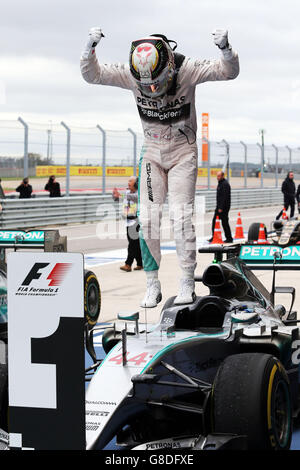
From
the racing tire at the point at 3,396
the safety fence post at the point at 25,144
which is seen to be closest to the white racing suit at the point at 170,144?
the racing tire at the point at 3,396

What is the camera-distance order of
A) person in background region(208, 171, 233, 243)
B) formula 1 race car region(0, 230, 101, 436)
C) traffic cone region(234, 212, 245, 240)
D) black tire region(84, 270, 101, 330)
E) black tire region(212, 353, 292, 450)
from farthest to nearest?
1. traffic cone region(234, 212, 245, 240)
2. person in background region(208, 171, 233, 243)
3. black tire region(84, 270, 101, 330)
4. formula 1 race car region(0, 230, 101, 436)
5. black tire region(212, 353, 292, 450)

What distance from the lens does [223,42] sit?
5.09m

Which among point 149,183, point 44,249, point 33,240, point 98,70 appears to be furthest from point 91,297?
point 98,70

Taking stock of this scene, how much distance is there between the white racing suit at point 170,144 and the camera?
17.9 feet

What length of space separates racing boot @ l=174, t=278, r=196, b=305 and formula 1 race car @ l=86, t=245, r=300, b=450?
0.07 meters

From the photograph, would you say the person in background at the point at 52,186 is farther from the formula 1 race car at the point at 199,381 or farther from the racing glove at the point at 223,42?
the racing glove at the point at 223,42

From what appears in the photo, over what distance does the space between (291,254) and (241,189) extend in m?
31.6

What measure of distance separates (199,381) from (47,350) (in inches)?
66.6

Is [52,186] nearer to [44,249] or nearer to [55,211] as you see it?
[55,211]

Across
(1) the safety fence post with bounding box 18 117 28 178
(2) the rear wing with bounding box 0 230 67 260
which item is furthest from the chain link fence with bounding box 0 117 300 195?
(2) the rear wing with bounding box 0 230 67 260

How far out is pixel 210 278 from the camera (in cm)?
575

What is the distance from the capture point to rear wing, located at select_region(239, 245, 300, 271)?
21.0ft

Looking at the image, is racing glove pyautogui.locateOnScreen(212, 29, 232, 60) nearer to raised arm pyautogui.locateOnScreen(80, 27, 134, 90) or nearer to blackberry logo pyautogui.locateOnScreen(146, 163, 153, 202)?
raised arm pyautogui.locateOnScreen(80, 27, 134, 90)

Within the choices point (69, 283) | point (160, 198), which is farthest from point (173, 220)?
point (69, 283)
